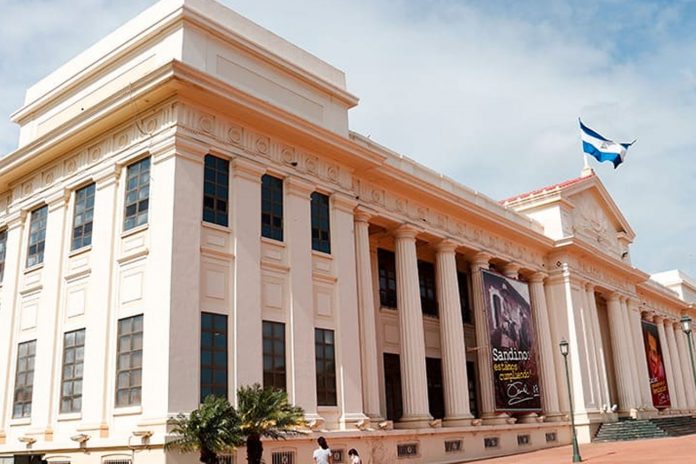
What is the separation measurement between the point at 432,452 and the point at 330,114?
10926 millimetres

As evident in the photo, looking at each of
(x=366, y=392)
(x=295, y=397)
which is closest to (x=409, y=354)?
(x=366, y=392)

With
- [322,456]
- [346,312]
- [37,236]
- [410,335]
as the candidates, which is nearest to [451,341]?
[410,335]

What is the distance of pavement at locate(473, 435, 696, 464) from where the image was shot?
66.9 ft

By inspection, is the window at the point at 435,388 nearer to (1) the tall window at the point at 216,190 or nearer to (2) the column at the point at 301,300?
(2) the column at the point at 301,300

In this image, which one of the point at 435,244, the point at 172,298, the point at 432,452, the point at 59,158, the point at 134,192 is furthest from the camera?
the point at 435,244

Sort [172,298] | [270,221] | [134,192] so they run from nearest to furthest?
[172,298]
[134,192]
[270,221]

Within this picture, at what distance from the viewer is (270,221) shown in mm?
19172

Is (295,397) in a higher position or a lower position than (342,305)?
lower

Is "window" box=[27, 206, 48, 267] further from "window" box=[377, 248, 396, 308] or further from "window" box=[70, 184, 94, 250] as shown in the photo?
"window" box=[377, 248, 396, 308]

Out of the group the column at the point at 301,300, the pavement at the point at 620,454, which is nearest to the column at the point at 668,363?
the pavement at the point at 620,454

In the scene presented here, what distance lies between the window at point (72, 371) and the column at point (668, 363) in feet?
118

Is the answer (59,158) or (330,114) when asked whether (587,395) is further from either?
(59,158)

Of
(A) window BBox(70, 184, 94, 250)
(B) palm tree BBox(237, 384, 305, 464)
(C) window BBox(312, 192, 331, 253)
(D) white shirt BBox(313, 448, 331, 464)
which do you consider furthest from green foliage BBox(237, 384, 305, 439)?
(A) window BBox(70, 184, 94, 250)

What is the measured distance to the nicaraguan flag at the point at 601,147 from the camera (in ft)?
118
